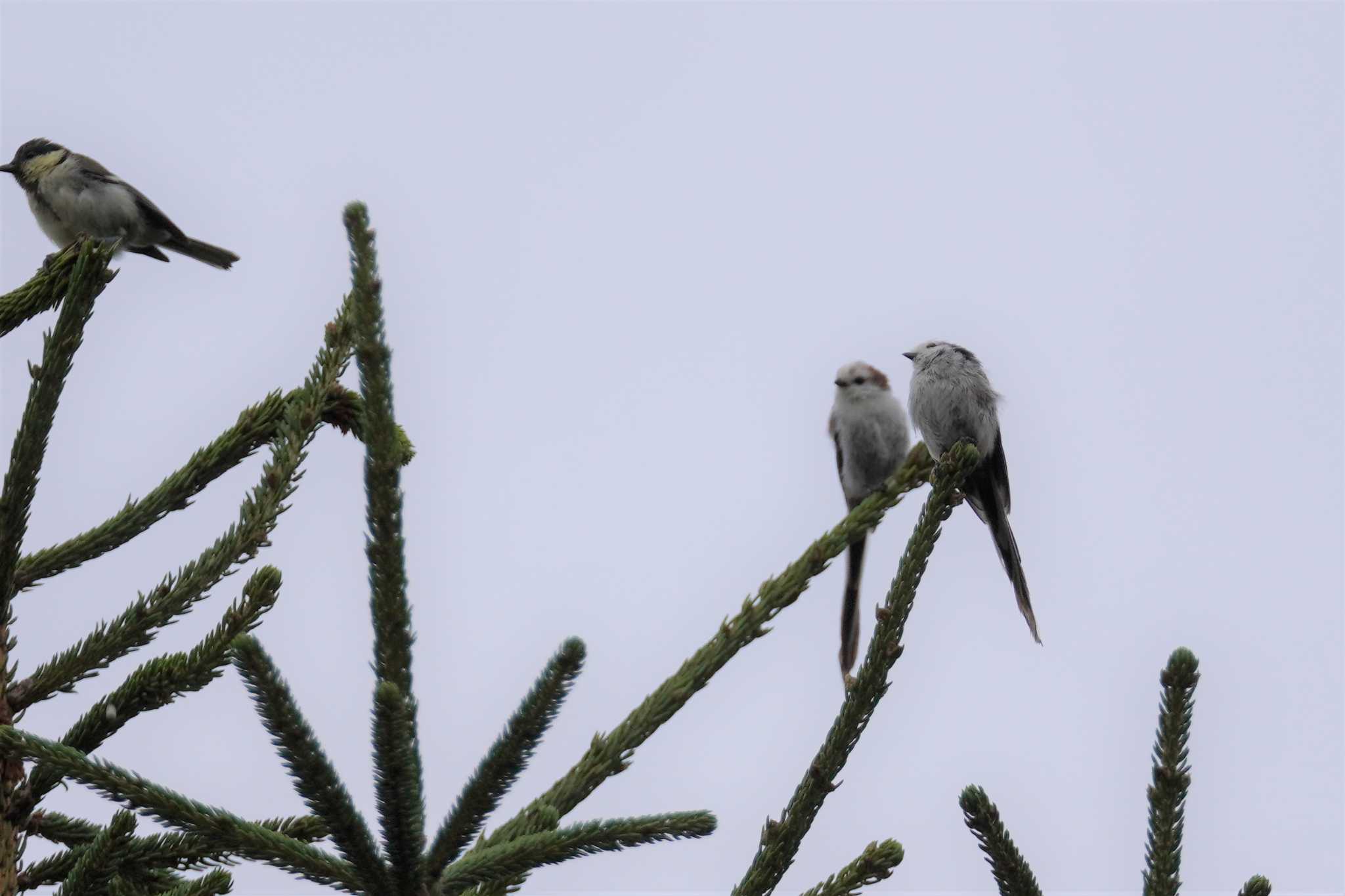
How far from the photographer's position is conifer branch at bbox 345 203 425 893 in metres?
1.75

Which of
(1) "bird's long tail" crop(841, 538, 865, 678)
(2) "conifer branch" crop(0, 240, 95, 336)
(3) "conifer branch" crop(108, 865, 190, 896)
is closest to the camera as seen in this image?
(3) "conifer branch" crop(108, 865, 190, 896)

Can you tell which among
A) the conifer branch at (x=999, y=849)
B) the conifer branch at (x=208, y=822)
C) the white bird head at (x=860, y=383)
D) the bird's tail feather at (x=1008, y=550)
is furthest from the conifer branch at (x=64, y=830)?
the white bird head at (x=860, y=383)

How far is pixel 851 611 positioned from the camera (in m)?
4.82

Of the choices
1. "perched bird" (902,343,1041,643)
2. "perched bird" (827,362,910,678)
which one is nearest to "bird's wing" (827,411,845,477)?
"perched bird" (827,362,910,678)

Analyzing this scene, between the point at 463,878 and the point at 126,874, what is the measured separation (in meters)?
1.16

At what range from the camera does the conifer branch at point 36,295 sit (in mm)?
3133

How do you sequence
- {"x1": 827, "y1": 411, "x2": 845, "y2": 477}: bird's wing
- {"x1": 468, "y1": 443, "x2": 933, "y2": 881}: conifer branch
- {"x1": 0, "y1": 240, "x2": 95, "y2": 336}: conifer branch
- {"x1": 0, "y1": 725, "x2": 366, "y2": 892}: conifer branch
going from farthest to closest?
{"x1": 827, "y1": 411, "x2": 845, "y2": 477}: bird's wing
{"x1": 0, "y1": 240, "x2": 95, "y2": 336}: conifer branch
{"x1": 468, "y1": 443, "x2": 933, "y2": 881}: conifer branch
{"x1": 0, "y1": 725, "x2": 366, "y2": 892}: conifer branch

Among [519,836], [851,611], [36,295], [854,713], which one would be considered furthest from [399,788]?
[851,611]

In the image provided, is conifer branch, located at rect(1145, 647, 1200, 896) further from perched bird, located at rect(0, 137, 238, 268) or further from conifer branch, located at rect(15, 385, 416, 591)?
perched bird, located at rect(0, 137, 238, 268)

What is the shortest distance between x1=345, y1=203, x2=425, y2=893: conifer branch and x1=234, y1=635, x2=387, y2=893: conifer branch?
0.13 ft

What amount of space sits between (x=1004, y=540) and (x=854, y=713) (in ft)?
13.0

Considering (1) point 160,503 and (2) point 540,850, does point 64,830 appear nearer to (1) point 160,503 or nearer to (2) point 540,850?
(1) point 160,503

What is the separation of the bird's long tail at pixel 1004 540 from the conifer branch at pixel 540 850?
11.9ft

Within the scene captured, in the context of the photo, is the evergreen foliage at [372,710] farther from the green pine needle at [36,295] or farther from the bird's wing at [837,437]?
the bird's wing at [837,437]
